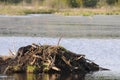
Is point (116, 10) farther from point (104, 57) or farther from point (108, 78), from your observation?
point (108, 78)

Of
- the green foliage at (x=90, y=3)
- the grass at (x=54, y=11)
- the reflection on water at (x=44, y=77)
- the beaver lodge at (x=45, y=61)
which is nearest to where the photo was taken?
the reflection on water at (x=44, y=77)

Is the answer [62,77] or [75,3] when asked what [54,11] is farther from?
[62,77]

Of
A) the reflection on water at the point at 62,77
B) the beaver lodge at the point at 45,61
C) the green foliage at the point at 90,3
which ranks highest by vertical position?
the beaver lodge at the point at 45,61

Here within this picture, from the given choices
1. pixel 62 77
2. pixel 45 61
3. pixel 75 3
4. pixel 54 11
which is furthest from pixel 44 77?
pixel 75 3

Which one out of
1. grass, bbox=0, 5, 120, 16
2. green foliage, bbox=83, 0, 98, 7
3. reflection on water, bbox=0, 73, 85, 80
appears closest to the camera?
reflection on water, bbox=0, 73, 85, 80

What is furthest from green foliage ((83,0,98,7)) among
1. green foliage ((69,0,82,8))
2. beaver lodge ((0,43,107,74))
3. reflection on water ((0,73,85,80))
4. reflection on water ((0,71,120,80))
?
reflection on water ((0,73,85,80))

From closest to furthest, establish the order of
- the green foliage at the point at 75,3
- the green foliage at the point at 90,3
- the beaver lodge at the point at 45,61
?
the beaver lodge at the point at 45,61, the green foliage at the point at 75,3, the green foliage at the point at 90,3

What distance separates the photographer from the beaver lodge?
27.6 meters

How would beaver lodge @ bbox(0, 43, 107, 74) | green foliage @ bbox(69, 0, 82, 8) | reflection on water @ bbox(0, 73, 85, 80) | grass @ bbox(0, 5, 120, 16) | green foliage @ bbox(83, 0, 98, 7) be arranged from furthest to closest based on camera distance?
green foliage @ bbox(83, 0, 98, 7) → green foliage @ bbox(69, 0, 82, 8) → grass @ bbox(0, 5, 120, 16) → beaver lodge @ bbox(0, 43, 107, 74) → reflection on water @ bbox(0, 73, 85, 80)

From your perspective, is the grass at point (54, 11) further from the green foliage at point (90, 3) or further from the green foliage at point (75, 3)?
the green foliage at point (90, 3)

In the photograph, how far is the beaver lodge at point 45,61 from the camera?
27.6 meters

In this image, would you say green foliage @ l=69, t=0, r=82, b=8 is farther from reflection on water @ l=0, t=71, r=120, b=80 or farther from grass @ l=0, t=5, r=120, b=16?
reflection on water @ l=0, t=71, r=120, b=80

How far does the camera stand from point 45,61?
2769 centimetres

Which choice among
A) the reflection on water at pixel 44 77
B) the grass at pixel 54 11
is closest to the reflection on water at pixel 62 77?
the reflection on water at pixel 44 77
